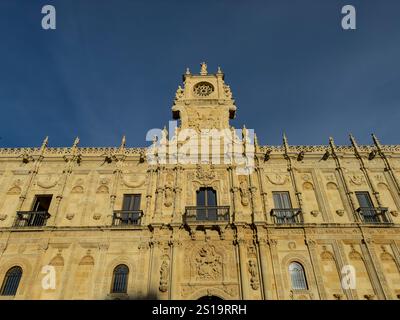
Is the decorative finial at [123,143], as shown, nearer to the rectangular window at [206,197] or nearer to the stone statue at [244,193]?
the rectangular window at [206,197]

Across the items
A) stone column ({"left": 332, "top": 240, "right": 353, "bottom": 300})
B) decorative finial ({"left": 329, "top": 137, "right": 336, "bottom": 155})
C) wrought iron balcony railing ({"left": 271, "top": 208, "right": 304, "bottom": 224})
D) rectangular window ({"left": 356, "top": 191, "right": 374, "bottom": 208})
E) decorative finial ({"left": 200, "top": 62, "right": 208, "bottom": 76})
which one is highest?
decorative finial ({"left": 200, "top": 62, "right": 208, "bottom": 76})

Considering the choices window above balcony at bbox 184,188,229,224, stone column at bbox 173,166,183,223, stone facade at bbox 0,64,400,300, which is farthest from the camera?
stone column at bbox 173,166,183,223

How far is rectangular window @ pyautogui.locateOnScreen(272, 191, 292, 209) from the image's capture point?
68.9 ft

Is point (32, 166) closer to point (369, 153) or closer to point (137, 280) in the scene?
point (137, 280)

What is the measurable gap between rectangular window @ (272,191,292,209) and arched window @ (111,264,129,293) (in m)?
10.9

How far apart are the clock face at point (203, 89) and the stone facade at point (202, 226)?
13.4ft

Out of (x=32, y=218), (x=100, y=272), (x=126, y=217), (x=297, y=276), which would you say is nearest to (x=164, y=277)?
(x=100, y=272)

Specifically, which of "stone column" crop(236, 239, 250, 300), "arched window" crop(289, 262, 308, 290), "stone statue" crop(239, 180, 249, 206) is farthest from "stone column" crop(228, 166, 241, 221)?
"arched window" crop(289, 262, 308, 290)

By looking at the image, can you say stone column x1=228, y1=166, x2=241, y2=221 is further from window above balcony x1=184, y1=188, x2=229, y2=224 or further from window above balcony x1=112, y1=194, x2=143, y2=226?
window above balcony x1=112, y1=194, x2=143, y2=226

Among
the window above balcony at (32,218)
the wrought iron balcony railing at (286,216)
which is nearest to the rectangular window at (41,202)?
the window above balcony at (32,218)

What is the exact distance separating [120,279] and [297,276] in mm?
10759

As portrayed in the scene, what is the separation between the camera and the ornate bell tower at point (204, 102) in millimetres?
24547

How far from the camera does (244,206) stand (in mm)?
20688
